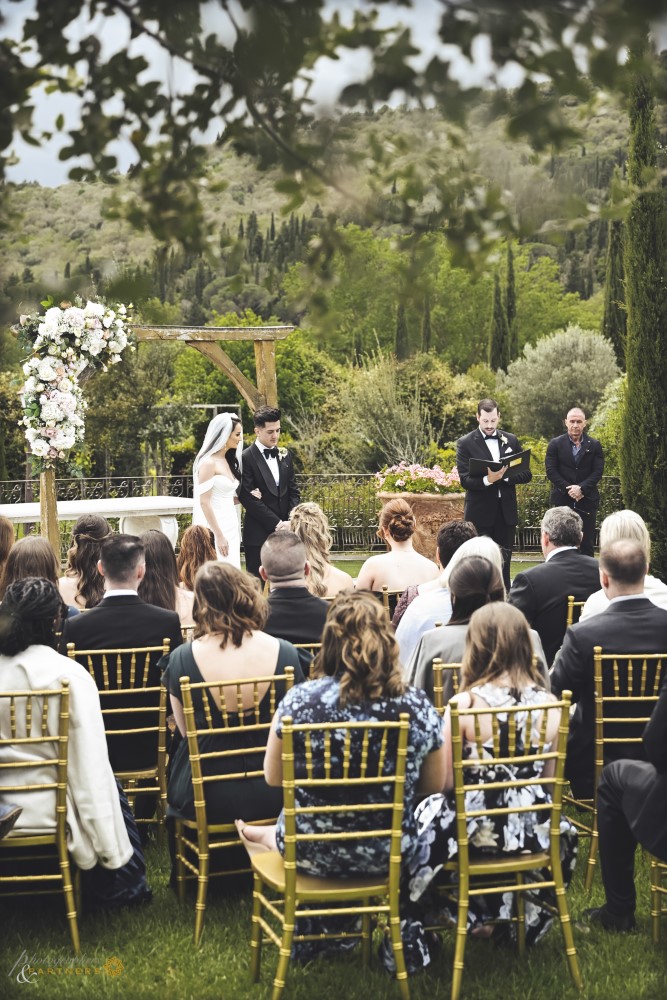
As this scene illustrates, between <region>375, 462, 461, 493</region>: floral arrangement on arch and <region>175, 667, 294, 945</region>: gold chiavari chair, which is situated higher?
→ <region>375, 462, 461, 493</region>: floral arrangement on arch

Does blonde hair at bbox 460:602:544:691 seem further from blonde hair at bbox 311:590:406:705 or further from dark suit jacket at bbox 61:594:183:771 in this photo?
dark suit jacket at bbox 61:594:183:771

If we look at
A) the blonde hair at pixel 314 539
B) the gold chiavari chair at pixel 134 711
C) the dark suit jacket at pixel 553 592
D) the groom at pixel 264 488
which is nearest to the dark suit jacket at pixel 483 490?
the groom at pixel 264 488

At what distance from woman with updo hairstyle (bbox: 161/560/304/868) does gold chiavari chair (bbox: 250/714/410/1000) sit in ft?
1.96

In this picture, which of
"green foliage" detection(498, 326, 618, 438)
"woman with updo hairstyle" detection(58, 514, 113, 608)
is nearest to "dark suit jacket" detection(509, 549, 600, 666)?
"woman with updo hairstyle" detection(58, 514, 113, 608)

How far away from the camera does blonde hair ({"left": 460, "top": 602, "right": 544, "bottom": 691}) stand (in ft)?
12.0

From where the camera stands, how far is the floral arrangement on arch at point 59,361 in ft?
32.3

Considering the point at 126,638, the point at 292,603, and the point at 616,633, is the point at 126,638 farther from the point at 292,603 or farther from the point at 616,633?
the point at 616,633

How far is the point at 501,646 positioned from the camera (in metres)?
3.66

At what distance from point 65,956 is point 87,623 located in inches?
55.2

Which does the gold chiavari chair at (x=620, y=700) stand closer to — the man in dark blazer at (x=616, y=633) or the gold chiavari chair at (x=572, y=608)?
the man in dark blazer at (x=616, y=633)

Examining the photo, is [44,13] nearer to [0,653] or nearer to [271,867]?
[0,653]

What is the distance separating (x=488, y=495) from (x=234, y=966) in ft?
22.3

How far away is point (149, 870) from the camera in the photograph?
4.71 meters

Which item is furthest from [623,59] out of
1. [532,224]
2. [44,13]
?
[44,13]
